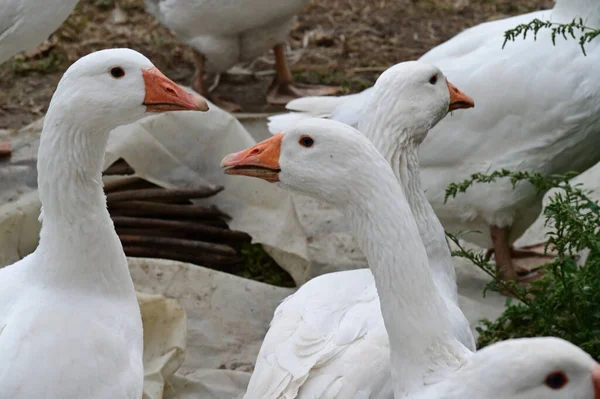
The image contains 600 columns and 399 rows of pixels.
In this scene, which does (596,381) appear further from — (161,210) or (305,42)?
(305,42)

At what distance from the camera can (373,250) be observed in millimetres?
2883

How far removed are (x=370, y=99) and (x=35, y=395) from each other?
5.51 feet

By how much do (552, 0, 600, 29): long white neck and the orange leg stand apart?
261 cm

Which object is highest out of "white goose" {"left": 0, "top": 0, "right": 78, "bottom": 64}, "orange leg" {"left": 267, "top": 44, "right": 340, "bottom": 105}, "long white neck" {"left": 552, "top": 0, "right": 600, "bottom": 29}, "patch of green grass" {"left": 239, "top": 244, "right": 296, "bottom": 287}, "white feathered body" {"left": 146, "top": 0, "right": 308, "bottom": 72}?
"long white neck" {"left": 552, "top": 0, "right": 600, "bottom": 29}

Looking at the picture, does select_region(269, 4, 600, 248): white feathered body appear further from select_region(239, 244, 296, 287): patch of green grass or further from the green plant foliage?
select_region(239, 244, 296, 287): patch of green grass

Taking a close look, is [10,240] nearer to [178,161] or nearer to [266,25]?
[178,161]

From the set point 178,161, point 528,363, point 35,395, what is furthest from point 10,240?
point 528,363

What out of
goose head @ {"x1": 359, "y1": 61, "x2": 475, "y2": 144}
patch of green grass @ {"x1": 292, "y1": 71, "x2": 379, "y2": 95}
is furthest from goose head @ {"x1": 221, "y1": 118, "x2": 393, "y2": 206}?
patch of green grass @ {"x1": 292, "y1": 71, "x2": 379, "y2": 95}

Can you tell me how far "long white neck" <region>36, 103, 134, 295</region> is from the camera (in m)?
3.25

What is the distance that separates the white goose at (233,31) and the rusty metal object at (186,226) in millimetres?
1794

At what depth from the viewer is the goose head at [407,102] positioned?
3.74 metres

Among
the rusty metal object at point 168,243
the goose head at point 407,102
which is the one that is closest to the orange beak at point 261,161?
the goose head at point 407,102

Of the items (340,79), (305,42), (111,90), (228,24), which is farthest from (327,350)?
(305,42)

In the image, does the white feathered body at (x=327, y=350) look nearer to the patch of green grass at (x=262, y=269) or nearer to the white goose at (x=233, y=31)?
the patch of green grass at (x=262, y=269)
